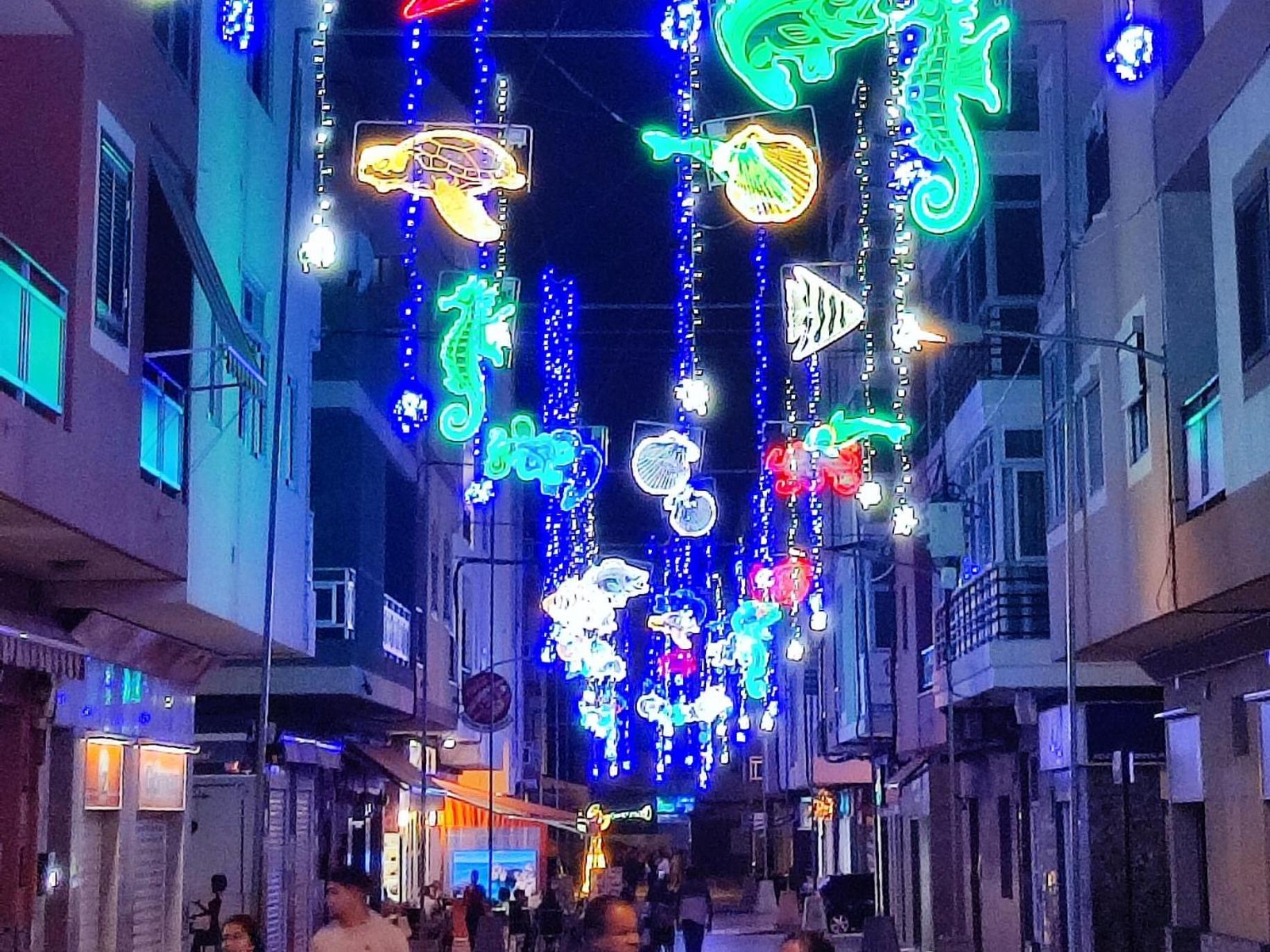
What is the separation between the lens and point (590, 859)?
83625 millimetres

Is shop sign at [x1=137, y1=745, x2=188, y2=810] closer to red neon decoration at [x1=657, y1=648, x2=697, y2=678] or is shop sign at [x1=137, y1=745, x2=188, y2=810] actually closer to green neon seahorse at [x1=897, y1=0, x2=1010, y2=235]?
green neon seahorse at [x1=897, y1=0, x2=1010, y2=235]

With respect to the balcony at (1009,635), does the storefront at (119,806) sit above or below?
below

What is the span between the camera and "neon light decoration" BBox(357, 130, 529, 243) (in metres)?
17.0

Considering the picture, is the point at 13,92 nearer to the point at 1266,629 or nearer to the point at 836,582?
the point at 1266,629

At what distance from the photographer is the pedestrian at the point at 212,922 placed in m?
24.6

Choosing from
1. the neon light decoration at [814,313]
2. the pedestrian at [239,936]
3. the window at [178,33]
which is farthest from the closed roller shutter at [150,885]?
the pedestrian at [239,936]

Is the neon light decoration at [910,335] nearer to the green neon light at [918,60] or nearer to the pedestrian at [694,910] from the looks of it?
the green neon light at [918,60]

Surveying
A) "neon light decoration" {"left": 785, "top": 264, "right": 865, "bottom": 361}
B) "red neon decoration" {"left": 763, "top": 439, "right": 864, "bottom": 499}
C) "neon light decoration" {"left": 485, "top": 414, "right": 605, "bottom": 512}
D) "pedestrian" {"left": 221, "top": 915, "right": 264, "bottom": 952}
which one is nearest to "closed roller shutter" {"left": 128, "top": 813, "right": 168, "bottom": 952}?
"neon light decoration" {"left": 485, "top": 414, "right": 605, "bottom": 512}

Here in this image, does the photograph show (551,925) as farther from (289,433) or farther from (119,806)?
(119,806)

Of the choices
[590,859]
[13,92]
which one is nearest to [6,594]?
[13,92]

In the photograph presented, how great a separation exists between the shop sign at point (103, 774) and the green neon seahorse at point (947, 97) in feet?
30.2

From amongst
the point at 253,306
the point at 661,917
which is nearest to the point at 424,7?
the point at 253,306

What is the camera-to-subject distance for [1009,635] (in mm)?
27938

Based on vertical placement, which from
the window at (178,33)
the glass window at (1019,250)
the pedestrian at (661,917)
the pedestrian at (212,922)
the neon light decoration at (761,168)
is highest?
the glass window at (1019,250)
